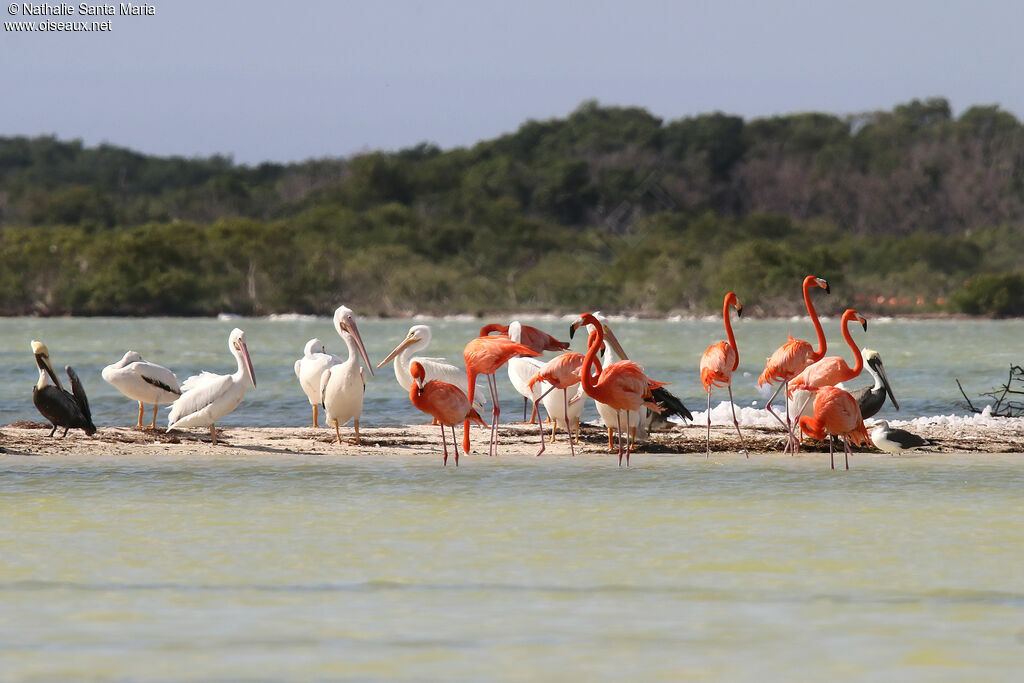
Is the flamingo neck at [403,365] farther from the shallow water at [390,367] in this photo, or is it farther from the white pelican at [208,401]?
the shallow water at [390,367]

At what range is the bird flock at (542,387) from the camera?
988 cm

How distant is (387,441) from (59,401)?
94.4 inches

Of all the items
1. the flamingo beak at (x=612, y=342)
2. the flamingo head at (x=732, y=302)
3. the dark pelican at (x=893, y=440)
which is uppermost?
the flamingo head at (x=732, y=302)

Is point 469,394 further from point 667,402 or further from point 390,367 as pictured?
point 390,367

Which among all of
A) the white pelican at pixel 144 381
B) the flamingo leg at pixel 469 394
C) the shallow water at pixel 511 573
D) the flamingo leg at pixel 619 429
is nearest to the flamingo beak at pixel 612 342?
the flamingo leg at pixel 619 429

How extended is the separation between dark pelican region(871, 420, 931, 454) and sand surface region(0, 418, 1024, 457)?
121 mm

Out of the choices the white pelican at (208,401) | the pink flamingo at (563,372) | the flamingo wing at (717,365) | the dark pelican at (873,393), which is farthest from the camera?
the dark pelican at (873,393)

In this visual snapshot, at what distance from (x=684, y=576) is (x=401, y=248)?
6304cm

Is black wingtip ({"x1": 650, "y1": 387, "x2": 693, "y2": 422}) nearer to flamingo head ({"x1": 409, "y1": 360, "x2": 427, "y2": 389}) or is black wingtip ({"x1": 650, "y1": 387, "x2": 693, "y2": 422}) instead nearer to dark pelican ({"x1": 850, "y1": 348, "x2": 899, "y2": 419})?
dark pelican ({"x1": 850, "y1": 348, "x2": 899, "y2": 419})

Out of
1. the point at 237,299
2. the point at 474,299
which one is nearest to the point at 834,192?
the point at 474,299

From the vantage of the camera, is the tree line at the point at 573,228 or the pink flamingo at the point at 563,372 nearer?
the pink flamingo at the point at 563,372

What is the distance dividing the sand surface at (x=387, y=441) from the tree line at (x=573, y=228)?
50509mm

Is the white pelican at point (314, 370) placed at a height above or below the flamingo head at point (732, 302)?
below

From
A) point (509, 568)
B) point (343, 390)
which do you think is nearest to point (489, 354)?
point (343, 390)
